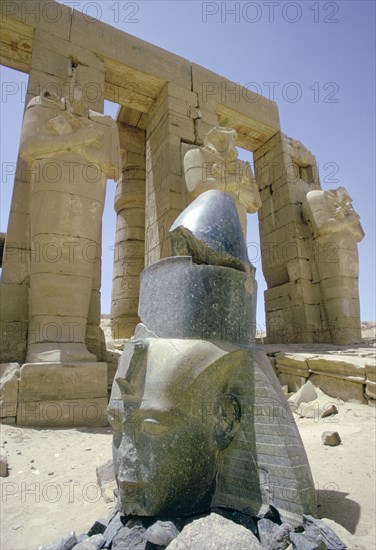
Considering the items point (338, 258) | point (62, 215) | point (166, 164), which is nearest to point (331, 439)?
point (62, 215)

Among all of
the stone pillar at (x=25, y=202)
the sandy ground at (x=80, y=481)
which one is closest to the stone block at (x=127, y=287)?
the stone pillar at (x=25, y=202)

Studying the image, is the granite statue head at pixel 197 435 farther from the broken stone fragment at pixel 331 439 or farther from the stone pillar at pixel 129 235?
the stone pillar at pixel 129 235

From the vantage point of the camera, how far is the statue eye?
1475mm

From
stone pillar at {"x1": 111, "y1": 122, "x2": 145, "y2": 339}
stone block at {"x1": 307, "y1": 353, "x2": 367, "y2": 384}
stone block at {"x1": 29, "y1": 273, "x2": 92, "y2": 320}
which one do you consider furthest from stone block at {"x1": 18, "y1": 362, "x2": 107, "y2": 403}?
stone pillar at {"x1": 111, "y1": 122, "x2": 145, "y2": 339}

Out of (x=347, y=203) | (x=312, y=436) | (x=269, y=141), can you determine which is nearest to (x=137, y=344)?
(x=312, y=436)

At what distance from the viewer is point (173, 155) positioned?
20.4 feet

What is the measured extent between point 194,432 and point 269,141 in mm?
8177

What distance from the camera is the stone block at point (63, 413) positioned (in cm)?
342

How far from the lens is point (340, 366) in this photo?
14.2ft

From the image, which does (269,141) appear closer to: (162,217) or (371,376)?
(162,217)

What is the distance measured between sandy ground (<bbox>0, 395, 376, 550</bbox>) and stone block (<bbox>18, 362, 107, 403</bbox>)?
1.04 ft

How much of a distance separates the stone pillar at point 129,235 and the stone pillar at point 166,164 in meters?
1.52

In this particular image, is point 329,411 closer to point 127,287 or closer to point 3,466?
point 3,466

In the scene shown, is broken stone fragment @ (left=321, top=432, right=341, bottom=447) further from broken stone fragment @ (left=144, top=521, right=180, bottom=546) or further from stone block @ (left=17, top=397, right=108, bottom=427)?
stone block @ (left=17, top=397, right=108, bottom=427)
